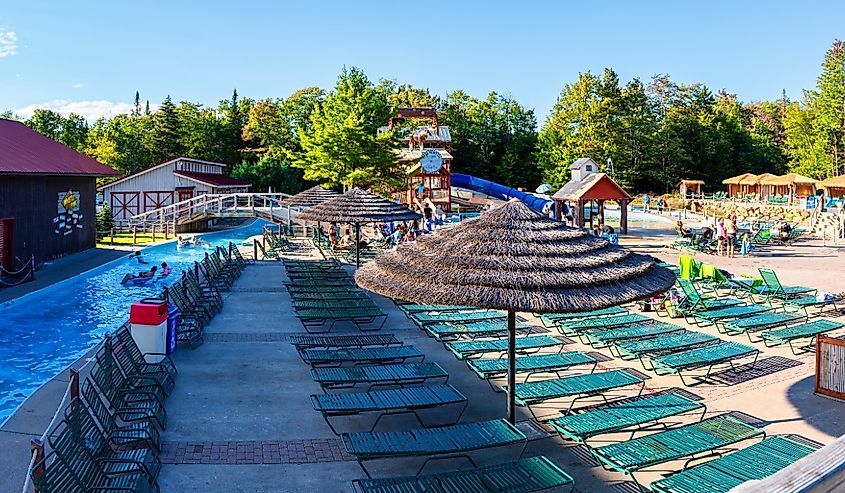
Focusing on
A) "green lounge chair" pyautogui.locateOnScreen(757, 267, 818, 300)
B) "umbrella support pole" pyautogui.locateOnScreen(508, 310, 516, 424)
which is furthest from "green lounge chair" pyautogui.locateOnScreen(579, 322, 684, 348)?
"green lounge chair" pyautogui.locateOnScreen(757, 267, 818, 300)

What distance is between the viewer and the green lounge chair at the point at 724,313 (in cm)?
1280

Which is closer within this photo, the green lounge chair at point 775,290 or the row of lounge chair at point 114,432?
the row of lounge chair at point 114,432

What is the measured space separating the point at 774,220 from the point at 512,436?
36165 mm

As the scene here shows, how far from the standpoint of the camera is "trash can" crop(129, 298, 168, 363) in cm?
1074

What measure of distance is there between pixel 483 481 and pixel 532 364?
3.79 meters

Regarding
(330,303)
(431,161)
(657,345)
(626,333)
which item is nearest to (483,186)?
(431,161)

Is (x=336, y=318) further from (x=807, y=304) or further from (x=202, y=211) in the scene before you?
(x=202, y=211)

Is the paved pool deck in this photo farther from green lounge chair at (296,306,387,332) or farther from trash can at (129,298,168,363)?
trash can at (129,298,168,363)

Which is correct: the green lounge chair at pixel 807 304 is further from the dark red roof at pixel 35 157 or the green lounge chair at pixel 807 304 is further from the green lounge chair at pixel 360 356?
the dark red roof at pixel 35 157

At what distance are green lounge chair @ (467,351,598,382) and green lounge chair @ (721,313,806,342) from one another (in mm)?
3774

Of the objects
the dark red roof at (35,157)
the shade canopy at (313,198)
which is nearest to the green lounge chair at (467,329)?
the shade canopy at (313,198)

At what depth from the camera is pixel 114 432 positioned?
7117 millimetres

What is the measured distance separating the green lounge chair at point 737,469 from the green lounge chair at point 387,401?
255 centimetres

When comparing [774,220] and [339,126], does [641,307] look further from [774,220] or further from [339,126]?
[774,220]
